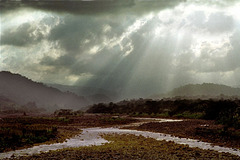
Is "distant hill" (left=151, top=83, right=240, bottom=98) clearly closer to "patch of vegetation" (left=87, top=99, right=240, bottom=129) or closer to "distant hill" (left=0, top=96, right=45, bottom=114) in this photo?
"patch of vegetation" (left=87, top=99, right=240, bottom=129)

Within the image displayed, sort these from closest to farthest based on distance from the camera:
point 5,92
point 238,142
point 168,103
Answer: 1. point 238,142
2. point 168,103
3. point 5,92

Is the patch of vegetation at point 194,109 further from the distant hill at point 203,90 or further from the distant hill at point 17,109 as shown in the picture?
the distant hill at point 203,90

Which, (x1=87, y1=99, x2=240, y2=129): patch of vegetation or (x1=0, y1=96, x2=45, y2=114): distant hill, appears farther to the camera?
(x1=0, y1=96, x2=45, y2=114): distant hill

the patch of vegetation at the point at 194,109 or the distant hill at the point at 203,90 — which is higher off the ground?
the distant hill at the point at 203,90

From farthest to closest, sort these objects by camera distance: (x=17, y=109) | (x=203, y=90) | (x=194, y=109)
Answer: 1. (x=203, y=90)
2. (x=17, y=109)
3. (x=194, y=109)

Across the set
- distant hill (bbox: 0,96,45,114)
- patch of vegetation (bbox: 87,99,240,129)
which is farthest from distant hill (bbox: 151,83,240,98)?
distant hill (bbox: 0,96,45,114)

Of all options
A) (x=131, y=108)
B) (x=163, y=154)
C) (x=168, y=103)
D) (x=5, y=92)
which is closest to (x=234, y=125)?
(x=163, y=154)

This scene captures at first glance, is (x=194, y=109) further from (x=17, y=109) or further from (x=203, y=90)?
(x=203, y=90)

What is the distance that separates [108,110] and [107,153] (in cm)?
8990

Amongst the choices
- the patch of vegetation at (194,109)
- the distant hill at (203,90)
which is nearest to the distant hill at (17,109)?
the patch of vegetation at (194,109)

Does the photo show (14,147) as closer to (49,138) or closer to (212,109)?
(49,138)

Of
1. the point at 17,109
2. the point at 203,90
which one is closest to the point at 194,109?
the point at 17,109

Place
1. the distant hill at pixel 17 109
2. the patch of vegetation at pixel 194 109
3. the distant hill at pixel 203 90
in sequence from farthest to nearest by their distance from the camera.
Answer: the distant hill at pixel 203 90 → the distant hill at pixel 17 109 → the patch of vegetation at pixel 194 109

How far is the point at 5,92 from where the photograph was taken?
193625 millimetres
